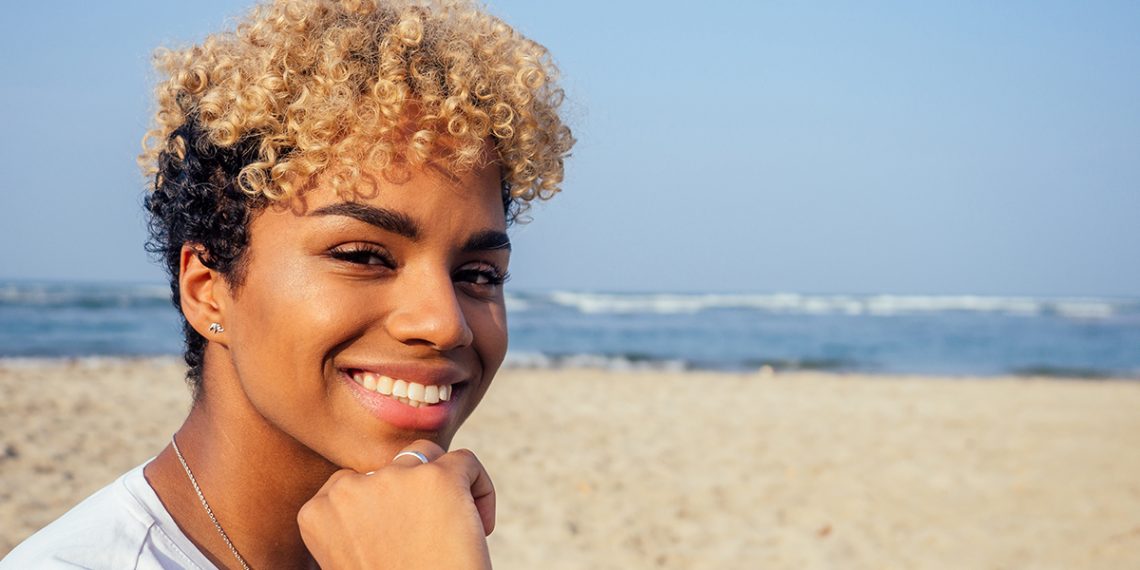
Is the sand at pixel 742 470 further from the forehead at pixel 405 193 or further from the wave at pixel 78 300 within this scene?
the wave at pixel 78 300

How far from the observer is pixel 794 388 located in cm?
1630

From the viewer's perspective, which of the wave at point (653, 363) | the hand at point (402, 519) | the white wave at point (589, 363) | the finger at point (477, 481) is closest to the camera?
the hand at point (402, 519)

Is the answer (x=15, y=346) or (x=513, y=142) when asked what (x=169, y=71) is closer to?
(x=513, y=142)

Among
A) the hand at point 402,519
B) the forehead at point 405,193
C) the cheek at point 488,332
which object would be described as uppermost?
the forehead at point 405,193

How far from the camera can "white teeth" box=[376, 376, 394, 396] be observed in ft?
6.84

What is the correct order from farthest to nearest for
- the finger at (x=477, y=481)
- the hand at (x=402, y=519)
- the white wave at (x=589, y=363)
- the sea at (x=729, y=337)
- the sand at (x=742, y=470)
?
the sea at (x=729, y=337) → the white wave at (x=589, y=363) → the sand at (x=742, y=470) → the finger at (x=477, y=481) → the hand at (x=402, y=519)

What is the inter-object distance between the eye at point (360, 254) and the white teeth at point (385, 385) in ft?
0.80

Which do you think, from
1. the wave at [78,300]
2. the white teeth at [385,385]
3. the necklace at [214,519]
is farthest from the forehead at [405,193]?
the wave at [78,300]

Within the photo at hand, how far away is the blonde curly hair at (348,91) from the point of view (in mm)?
2113

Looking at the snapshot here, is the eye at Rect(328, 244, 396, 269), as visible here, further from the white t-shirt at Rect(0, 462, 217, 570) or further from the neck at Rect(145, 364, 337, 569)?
the white t-shirt at Rect(0, 462, 217, 570)

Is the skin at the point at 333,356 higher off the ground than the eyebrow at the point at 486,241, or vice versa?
the eyebrow at the point at 486,241

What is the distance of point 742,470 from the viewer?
31.6ft

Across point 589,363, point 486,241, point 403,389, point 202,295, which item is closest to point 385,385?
point 403,389

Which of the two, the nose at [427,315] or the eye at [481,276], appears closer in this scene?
the nose at [427,315]
